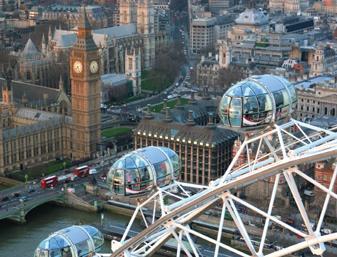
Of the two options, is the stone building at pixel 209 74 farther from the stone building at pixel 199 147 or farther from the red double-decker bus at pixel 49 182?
the red double-decker bus at pixel 49 182

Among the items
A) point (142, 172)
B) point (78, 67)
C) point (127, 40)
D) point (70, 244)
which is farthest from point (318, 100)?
point (142, 172)

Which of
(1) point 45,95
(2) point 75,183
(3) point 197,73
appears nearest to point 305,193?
(2) point 75,183

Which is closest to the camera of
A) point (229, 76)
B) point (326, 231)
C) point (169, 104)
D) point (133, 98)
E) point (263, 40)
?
point (326, 231)

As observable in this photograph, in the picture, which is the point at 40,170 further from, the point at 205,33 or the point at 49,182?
the point at 205,33

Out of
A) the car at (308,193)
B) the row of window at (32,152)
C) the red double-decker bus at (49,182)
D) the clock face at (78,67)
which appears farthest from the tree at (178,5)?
the car at (308,193)

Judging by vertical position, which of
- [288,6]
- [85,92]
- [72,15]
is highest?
[288,6]

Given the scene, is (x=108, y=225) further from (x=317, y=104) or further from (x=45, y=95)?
(x=317, y=104)

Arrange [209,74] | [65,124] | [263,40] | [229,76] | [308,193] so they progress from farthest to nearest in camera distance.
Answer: [263,40], [209,74], [229,76], [65,124], [308,193]
